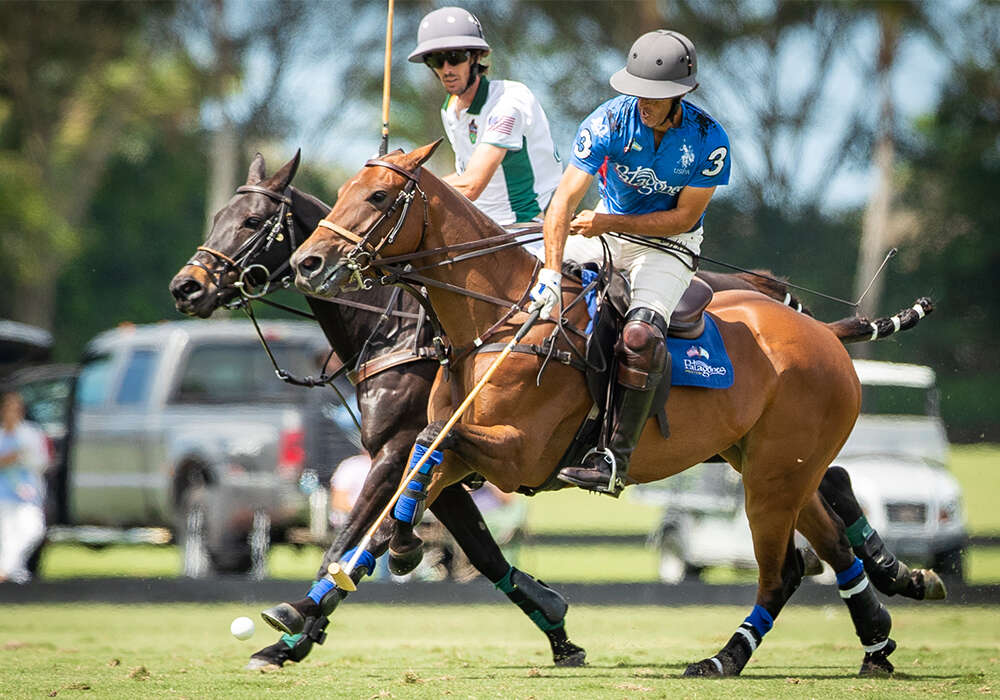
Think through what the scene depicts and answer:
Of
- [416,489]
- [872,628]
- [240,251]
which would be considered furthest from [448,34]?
[872,628]

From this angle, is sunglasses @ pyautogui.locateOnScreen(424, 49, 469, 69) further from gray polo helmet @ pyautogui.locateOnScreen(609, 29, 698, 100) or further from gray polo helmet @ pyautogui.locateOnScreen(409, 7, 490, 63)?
gray polo helmet @ pyautogui.locateOnScreen(609, 29, 698, 100)

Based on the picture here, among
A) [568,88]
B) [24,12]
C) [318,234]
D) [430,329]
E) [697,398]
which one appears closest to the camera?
[318,234]

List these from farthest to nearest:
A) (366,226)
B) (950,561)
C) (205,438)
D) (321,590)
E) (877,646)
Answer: (205,438)
(950,561)
(877,646)
(321,590)
(366,226)

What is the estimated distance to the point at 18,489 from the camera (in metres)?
13.2

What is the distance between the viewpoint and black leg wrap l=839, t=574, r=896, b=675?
24.4 feet

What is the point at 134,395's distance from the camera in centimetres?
1434

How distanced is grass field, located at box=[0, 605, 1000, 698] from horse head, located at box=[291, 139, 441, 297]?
1.82m

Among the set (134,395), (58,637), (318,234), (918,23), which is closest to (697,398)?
(318,234)

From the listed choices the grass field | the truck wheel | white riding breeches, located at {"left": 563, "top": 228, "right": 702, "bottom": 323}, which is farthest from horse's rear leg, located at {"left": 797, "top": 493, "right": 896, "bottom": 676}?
the truck wheel

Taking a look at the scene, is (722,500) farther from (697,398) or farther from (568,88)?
(568,88)

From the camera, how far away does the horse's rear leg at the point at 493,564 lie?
7684 mm

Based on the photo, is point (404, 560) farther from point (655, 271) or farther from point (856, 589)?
point (856, 589)

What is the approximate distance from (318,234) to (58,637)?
487cm

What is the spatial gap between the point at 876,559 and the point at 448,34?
3.62 meters
